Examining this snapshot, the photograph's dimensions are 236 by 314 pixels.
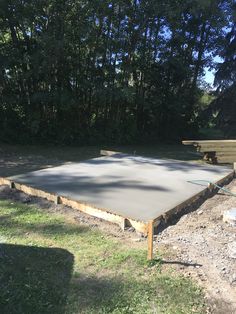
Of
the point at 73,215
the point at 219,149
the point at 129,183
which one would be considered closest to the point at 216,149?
the point at 219,149

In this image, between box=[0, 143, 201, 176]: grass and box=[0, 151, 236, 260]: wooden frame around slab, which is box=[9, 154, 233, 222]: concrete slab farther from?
box=[0, 143, 201, 176]: grass

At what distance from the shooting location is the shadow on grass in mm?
2174

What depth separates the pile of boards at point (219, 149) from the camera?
697 centimetres

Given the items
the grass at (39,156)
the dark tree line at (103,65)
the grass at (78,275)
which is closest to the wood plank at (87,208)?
the grass at (78,275)

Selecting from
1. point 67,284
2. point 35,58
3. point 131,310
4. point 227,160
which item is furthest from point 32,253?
point 35,58

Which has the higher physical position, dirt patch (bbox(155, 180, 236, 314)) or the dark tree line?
the dark tree line

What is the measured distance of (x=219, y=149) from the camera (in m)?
7.06

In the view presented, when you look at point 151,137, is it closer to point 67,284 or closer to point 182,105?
point 182,105

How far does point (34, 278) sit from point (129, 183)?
2.33 meters

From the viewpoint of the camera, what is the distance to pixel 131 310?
214cm

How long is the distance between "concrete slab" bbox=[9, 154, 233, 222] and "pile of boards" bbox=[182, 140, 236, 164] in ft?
3.22

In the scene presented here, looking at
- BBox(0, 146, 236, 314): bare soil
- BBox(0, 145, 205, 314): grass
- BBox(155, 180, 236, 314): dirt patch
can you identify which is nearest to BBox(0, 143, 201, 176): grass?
BBox(0, 146, 236, 314): bare soil

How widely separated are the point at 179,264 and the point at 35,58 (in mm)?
7635

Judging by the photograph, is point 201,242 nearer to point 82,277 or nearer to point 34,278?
point 82,277
